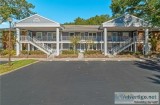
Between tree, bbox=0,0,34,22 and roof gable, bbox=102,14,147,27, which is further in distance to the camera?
tree, bbox=0,0,34,22

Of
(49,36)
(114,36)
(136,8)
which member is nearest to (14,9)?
(49,36)

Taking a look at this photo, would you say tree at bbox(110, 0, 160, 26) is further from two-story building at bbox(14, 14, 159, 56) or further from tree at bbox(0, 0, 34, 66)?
tree at bbox(0, 0, 34, 66)

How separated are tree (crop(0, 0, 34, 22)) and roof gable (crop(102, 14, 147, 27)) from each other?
786 inches

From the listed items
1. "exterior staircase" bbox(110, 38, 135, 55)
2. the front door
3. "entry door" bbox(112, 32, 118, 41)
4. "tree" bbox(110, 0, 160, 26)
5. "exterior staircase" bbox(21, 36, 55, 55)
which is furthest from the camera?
the front door

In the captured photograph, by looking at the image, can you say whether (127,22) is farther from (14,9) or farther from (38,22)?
(14,9)

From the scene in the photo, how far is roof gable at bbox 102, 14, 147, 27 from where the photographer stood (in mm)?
45125

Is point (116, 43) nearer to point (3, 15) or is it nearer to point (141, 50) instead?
point (141, 50)

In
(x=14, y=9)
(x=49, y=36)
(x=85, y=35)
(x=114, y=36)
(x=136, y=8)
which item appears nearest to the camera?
(x=136, y=8)

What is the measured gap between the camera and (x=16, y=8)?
194 feet

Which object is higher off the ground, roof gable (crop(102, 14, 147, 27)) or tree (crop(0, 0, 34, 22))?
tree (crop(0, 0, 34, 22))

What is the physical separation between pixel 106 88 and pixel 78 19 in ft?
269

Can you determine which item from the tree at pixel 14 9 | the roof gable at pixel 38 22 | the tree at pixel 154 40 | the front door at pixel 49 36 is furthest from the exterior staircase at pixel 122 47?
the tree at pixel 14 9

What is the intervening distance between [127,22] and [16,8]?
2565 centimetres

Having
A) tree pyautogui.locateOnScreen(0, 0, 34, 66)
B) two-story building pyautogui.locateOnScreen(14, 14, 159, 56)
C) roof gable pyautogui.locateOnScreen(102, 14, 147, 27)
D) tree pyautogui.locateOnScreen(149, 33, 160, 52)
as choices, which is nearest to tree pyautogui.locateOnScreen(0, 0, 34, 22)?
tree pyautogui.locateOnScreen(0, 0, 34, 66)
